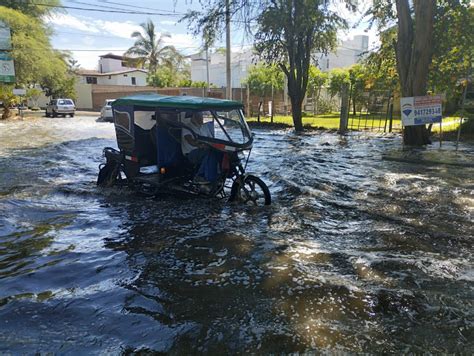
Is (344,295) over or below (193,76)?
below

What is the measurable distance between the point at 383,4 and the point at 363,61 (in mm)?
3890

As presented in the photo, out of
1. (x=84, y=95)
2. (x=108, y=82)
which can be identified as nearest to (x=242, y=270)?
(x=84, y=95)

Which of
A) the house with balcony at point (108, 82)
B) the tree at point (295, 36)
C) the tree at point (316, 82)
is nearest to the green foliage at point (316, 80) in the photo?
the tree at point (316, 82)

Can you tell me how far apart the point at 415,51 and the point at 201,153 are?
36.2ft

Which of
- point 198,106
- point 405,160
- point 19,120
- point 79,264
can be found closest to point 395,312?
point 79,264

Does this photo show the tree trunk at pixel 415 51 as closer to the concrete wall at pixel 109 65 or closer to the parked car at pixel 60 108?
the parked car at pixel 60 108

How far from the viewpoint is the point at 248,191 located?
320 inches

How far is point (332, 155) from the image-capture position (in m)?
14.8

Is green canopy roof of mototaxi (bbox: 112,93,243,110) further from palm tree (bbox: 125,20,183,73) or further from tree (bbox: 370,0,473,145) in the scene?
palm tree (bbox: 125,20,183,73)

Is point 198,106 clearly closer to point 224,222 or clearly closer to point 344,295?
point 224,222

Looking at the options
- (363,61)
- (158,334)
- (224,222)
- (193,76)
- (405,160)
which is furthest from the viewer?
(193,76)

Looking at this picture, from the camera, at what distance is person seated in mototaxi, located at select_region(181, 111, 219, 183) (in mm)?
7992

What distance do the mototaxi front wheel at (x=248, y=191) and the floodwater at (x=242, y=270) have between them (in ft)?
0.76

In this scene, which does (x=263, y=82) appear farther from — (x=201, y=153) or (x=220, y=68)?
(x=201, y=153)
